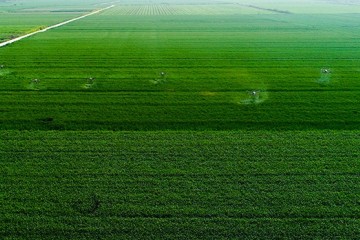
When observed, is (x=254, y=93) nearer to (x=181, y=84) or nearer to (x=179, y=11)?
(x=181, y=84)

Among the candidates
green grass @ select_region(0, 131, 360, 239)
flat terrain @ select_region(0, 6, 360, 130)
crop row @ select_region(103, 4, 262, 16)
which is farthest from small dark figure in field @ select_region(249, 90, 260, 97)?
crop row @ select_region(103, 4, 262, 16)

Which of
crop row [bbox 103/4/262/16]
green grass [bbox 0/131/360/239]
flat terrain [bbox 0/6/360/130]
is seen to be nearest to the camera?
green grass [bbox 0/131/360/239]

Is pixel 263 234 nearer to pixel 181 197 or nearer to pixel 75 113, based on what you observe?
pixel 181 197

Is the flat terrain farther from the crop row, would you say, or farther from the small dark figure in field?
the crop row

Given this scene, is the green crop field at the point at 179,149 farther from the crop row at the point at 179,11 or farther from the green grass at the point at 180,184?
the crop row at the point at 179,11

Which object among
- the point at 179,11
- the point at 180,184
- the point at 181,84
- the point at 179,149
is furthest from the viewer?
the point at 179,11

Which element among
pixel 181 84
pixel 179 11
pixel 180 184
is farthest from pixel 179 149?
pixel 179 11
